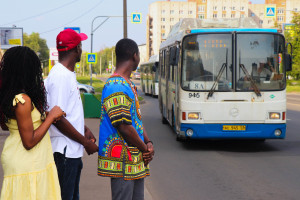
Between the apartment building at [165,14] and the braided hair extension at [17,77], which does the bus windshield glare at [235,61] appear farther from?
the apartment building at [165,14]

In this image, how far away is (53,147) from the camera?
3.63m

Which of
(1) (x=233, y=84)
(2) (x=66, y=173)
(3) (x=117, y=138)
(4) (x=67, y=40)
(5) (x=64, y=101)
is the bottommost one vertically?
(2) (x=66, y=173)

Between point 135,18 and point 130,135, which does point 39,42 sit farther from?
point 130,135

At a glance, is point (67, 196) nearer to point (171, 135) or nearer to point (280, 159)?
point (280, 159)

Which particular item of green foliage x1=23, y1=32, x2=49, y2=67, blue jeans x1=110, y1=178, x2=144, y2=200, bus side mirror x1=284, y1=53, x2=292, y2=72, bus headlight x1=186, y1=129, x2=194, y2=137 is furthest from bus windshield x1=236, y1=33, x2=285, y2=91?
green foliage x1=23, y1=32, x2=49, y2=67

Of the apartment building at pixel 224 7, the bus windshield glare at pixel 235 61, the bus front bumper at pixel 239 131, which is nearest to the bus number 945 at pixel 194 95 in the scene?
the bus windshield glare at pixel 235 61

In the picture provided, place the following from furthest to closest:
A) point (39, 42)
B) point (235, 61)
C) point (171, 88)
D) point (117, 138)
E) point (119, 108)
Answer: point (39, 42) < point (171, 88) < point (235, 61) < point (117, 138) < point (119, 108)

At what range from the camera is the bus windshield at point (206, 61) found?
10.4 metres

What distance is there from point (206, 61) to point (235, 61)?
0.60 metres

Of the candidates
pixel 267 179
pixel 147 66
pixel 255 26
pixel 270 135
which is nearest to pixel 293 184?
pixel 267 179

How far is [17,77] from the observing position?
324 cm

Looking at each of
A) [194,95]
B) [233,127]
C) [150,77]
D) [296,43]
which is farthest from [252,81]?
[296,43]

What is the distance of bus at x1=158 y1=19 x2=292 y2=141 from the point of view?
1033cm

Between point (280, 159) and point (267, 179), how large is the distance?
80.4 inches
